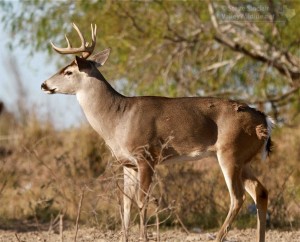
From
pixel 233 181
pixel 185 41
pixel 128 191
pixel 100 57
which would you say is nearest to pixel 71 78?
pixel 100 57

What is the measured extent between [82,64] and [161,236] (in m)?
2.05

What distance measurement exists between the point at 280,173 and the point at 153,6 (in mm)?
3586

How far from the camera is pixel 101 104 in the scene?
10.0 m

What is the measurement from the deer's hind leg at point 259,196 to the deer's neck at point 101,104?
1493 mm

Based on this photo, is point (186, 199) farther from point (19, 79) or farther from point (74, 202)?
point (19, 79)

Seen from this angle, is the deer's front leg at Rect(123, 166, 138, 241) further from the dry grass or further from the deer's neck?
the deer's neck

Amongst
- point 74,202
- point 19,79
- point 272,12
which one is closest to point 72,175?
point 74,202

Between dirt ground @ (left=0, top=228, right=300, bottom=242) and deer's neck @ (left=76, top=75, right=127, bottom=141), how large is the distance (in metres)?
1.08

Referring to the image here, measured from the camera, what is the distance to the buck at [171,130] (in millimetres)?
9461

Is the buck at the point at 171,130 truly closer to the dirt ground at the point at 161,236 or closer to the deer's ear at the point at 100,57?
the deer's ear at the point at 100,57

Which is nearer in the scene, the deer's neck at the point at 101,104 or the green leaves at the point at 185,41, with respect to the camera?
the deer's neck at the point at 101,104

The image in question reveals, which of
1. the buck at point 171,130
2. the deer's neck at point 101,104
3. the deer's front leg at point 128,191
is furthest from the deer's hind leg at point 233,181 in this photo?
the deer's neck at point 101,104

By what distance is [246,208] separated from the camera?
11.6 metres

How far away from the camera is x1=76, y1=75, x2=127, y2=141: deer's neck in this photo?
9.89m
